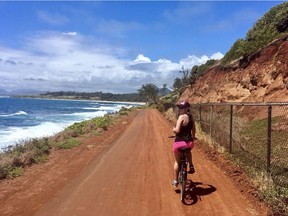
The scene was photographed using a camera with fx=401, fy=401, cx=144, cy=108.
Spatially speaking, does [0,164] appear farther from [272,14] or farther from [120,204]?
[272,14]

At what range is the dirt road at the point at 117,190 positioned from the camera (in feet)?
26.0

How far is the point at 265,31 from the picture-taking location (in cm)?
2766

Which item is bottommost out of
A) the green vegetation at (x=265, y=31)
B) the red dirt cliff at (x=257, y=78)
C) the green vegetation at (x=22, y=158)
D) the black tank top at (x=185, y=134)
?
the green vegetation at (x=22, y=158)

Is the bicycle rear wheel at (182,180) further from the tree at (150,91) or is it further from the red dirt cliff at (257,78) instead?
the tree at (150,91)

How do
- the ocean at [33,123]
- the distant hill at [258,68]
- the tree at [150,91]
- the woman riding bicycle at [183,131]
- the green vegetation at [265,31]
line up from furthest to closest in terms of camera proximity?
the tree at [150,91] < the ocean at [33,123] < the green vegetation at [265,31] < the distant hill at [258,68] < the woman riding bicycle at [183,131]

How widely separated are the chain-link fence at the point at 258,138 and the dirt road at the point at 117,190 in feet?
3.33

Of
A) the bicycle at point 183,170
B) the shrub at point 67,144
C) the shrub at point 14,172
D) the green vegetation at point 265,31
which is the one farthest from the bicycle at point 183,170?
the green vegetation at point 265,31

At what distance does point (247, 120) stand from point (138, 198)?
1251 cm

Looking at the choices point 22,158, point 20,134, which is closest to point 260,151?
point 22,158

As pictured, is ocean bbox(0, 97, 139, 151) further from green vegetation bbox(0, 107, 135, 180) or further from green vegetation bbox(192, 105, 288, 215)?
green vegetation bbox(192, 105, 288, 215)

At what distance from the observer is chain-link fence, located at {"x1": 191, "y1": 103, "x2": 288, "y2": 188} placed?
30.5 feet

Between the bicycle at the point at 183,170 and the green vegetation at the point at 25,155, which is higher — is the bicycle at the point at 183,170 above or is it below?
above

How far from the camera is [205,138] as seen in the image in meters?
17.6

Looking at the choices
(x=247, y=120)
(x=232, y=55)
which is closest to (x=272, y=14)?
(x=232, y=55)
